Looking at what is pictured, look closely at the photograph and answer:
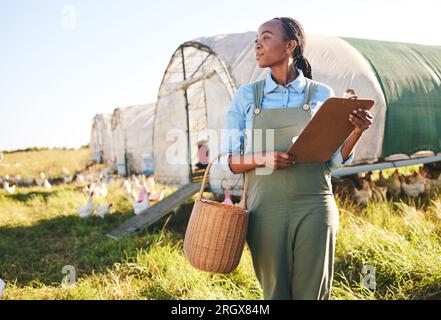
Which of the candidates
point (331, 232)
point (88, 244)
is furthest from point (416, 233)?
point (88, 244)

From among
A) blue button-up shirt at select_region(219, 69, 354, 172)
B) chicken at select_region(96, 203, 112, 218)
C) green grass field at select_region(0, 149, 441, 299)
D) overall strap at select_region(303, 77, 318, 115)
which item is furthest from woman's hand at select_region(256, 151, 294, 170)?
chicken at select_region(96, 203, 112, 218)

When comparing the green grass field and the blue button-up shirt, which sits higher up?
the blue button-up shirt

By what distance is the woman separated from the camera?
1.90 meters

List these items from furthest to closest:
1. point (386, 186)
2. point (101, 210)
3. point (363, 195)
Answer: point (386, 186) < point (101, 210) < point (363, 195)

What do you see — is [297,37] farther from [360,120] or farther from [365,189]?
[365,189]

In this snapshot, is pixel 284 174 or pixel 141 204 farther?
pixel 141 204

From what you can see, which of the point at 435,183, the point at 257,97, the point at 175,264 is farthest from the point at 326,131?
the point at 435,183

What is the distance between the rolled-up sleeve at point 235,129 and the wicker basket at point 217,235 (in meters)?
0.22

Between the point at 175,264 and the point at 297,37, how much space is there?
9.60 feet

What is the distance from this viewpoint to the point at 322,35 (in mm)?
8336

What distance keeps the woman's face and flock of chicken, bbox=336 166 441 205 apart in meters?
5.16

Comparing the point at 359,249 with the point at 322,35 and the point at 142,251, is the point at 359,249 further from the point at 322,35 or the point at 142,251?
the point at 322,35

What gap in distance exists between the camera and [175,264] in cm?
426

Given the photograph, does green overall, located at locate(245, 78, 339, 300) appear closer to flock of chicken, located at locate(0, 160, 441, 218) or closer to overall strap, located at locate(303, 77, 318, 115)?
overall strap, located at locate(303, 77, 318, 115)
